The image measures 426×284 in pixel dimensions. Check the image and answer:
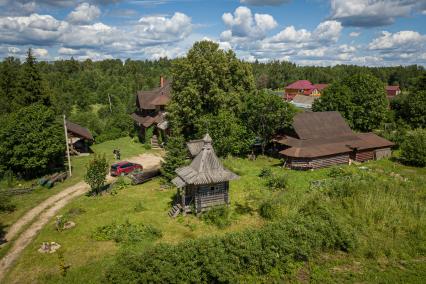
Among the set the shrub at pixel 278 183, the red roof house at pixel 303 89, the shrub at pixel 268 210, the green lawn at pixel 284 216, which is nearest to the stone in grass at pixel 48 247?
the green lawn at pixel 284 216

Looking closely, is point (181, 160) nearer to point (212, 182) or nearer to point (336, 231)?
point (212, 182)

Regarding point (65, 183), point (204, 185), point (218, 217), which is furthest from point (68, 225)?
point (65, 183)

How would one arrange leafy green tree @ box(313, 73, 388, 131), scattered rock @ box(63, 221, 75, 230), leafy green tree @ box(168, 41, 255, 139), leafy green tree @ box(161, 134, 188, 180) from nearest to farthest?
scattered rock @ box(63, 221, 75, 230) < leafy green tree @ box(161, 134, 188, 180) < leafy green tree @ box(168, 41, 255, 139) < leafy green tree @ box(313, 73, 388, 131)

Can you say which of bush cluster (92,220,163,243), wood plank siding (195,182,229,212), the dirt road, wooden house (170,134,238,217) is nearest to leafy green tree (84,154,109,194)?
the dirt road

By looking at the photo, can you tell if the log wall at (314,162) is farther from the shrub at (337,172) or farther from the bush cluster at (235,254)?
the bush cluster at (235,254)

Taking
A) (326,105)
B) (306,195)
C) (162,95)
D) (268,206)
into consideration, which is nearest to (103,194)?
(268,206)

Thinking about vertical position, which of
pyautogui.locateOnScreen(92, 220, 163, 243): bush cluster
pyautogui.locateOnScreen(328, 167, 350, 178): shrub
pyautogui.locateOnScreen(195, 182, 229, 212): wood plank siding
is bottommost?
pyautogui.locateOnScreen(92, 220, 163, 243): bush cluster

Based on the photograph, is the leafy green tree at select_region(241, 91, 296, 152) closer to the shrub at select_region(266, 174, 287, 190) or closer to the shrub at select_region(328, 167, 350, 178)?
the shrub at select_region(328, 167, 350, 178)
